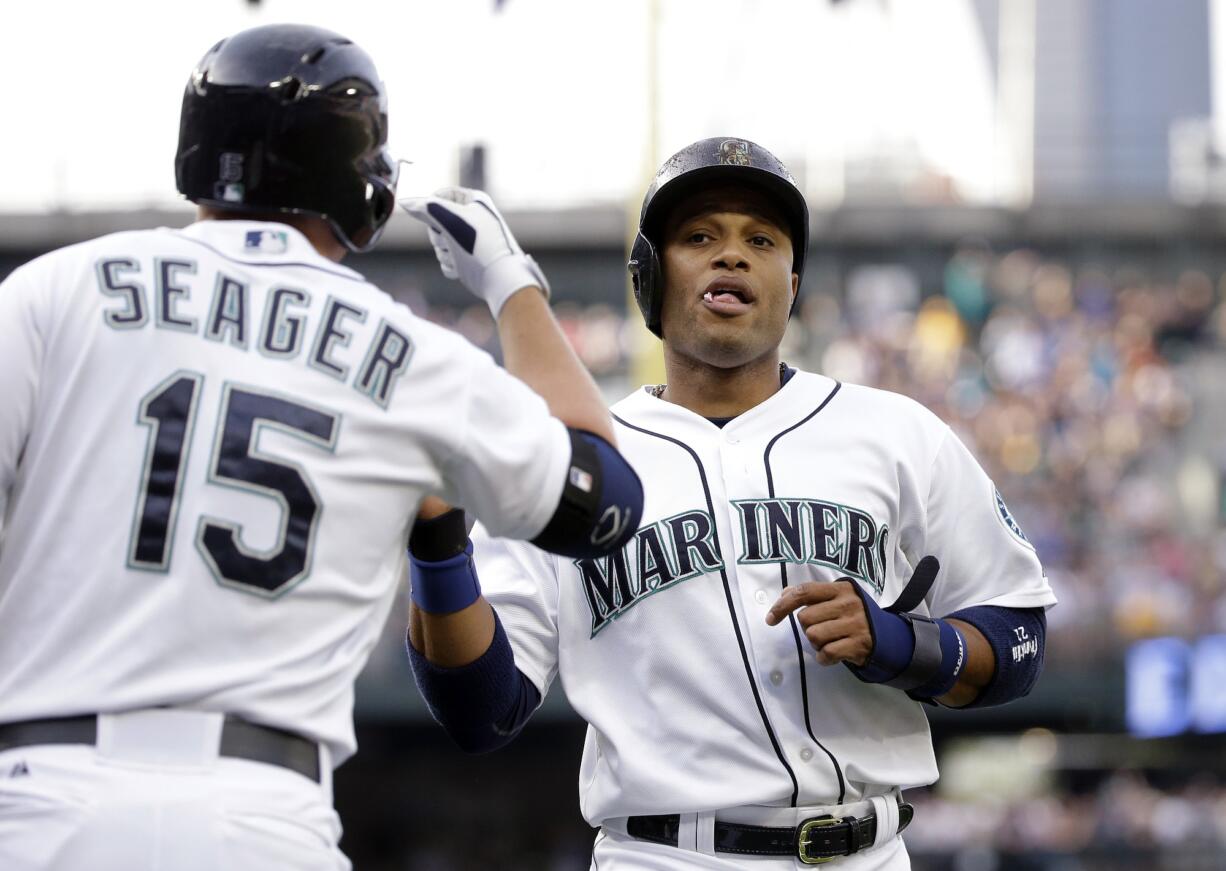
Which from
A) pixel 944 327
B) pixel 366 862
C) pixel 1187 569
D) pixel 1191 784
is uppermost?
pixel 944 327

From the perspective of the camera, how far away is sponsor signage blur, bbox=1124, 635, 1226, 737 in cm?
1480

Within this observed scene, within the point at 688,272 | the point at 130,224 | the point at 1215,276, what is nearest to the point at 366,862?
the point at 130,224

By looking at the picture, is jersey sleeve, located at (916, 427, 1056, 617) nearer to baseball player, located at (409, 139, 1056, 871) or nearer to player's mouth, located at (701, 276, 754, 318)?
baseball player, located at (409, 139, 1056, 871)

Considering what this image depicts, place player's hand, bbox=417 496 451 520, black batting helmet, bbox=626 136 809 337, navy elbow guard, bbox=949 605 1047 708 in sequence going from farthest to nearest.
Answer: black batting helmet, bbox=626 136 809 337
navy elbow guard, bbox=949 605 1047 708
player's hand, bbox=417 496 451 520

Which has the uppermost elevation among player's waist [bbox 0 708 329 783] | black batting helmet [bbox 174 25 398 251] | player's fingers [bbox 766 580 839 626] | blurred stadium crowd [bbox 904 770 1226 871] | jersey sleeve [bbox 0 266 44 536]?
black batting helmet [bbox 174 25 398 251]

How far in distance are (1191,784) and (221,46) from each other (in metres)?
16.1

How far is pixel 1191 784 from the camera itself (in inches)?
658

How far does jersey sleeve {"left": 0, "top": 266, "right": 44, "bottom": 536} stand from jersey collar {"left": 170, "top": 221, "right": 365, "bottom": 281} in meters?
0.25

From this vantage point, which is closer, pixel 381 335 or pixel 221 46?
pixel 381 335

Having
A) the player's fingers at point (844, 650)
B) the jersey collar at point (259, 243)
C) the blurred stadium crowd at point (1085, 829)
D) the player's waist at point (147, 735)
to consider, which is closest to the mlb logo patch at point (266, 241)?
the jersey collar at point (259, 243)

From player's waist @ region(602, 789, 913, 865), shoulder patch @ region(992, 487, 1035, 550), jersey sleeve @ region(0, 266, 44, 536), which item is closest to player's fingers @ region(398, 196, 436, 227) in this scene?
jersey sleeve @ region(0, 266, 44, 536)

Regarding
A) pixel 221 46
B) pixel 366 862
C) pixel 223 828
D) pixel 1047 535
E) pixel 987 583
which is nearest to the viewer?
pixel 223 828

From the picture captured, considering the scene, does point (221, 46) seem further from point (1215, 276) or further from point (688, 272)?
point (1215, 276)

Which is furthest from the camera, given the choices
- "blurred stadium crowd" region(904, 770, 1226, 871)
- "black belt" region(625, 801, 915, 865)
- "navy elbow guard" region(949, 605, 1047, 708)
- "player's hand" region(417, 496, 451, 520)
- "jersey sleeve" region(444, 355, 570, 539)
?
"blurred stadium crowd" region(904, 770, 1226, 871)
